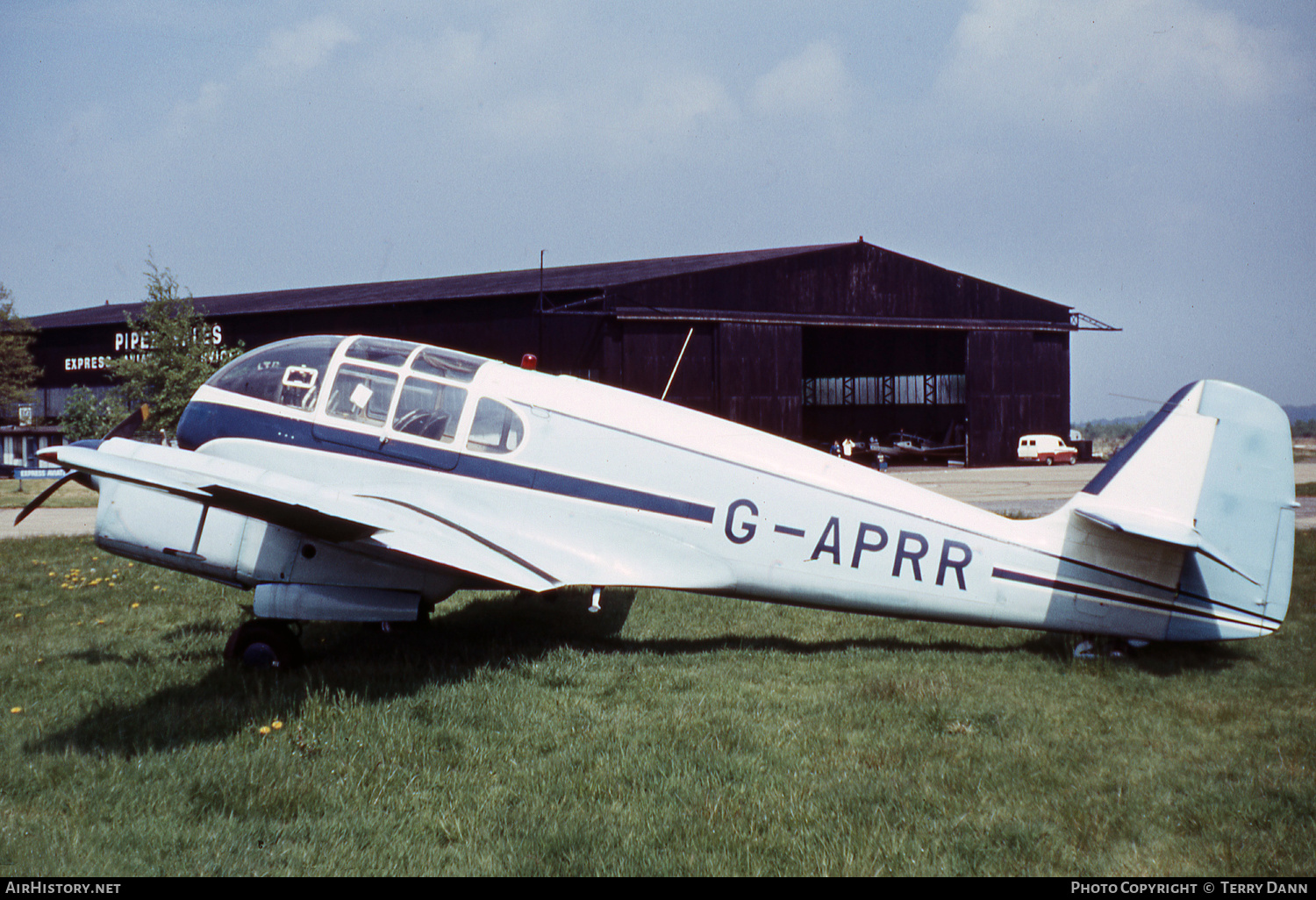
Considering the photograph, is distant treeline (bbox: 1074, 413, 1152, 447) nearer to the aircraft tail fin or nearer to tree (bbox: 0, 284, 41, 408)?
the aircraft tail fin

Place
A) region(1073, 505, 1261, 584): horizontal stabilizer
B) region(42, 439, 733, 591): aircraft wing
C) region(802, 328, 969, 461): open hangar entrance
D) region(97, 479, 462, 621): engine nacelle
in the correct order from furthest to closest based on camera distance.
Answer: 1. region(802, 328, 969, 461): open hangar entrance
2. region(97, 479, 462, 621): engine nacelle
3. region(1073, 505, 1261, 584): horizontal stabilizer
4. region(42, 439, 733, 591): aircraft wing

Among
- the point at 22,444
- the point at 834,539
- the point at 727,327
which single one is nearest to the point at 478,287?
the point at 727,327

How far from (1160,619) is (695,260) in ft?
122

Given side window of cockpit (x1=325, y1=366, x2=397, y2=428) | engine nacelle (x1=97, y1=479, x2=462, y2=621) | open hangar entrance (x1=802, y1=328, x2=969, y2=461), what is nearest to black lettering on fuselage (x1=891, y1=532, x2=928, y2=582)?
engine nacelle (x1=97, y1=479, x2=462, y2=621)

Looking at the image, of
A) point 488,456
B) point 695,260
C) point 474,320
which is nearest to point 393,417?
point 488,456

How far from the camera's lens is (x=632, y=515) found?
7.09 meters

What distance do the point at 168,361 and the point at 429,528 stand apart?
30823 millimetres

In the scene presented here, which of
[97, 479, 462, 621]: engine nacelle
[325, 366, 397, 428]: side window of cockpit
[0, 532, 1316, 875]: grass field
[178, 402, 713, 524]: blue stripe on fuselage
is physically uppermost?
[325, 366, 397, 428]: side window of cockpit

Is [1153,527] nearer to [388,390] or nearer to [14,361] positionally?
[388,390]

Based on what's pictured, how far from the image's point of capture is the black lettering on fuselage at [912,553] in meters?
6.86

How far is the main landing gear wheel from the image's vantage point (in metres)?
6.80

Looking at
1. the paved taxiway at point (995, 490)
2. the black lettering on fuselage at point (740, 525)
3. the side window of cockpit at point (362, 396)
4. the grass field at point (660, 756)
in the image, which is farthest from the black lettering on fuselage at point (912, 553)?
the paved taxiway at point (995, 490)

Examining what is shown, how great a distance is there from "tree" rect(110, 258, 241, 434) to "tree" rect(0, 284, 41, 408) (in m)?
13.4

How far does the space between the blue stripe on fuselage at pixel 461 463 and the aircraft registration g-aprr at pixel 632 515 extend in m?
0.02
